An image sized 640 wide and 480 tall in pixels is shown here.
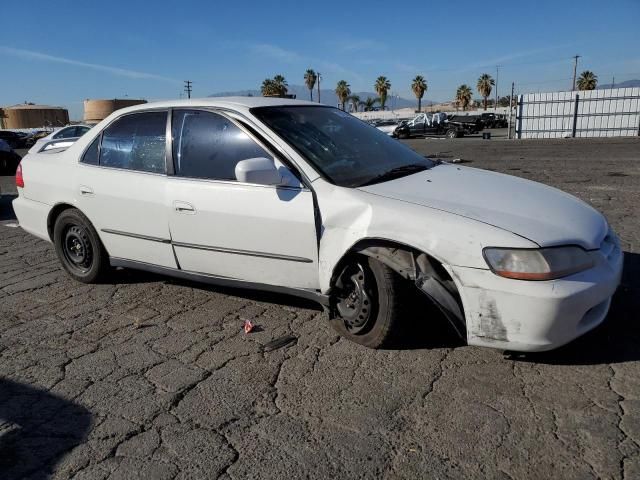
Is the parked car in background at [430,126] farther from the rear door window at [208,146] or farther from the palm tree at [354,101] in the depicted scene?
the palm tree at [354,101]

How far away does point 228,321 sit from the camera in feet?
12.2

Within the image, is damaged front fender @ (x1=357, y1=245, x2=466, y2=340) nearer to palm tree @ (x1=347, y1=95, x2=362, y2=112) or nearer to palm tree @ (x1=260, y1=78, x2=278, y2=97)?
palm tree @ (x1=260, y1=78, x2=278, y2=97)

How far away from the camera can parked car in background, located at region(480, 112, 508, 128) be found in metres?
41.5

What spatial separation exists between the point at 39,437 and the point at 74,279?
2557mm

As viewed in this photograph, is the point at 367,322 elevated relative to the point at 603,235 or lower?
lower

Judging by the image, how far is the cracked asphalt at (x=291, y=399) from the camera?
86.6 inches

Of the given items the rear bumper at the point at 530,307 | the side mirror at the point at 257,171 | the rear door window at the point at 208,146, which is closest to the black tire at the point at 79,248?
the rear door window at the point at 208,146

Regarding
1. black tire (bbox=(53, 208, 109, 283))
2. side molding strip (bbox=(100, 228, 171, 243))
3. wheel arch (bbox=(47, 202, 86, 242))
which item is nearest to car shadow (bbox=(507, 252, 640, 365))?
side molding strip (bbox=(100, 228, 171, 243))

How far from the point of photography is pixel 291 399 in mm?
2697

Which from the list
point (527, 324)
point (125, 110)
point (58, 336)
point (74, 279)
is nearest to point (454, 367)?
point (527, 324)

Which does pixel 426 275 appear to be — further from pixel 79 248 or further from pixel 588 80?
pixel 588 80

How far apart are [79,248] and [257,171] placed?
2316 millimetres

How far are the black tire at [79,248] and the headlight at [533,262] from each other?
10.6ft

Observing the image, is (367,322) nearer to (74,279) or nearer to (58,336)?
(58,336)
